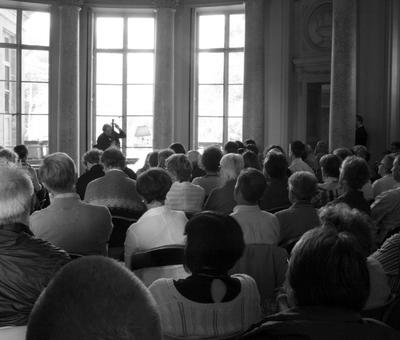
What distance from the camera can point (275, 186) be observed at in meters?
5.37

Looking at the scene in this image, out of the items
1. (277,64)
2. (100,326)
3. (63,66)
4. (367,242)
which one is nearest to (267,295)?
(367,242)

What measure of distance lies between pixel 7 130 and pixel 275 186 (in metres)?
10.6

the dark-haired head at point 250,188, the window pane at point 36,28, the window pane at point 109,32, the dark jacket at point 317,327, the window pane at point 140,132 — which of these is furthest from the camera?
the window pane at point 140,132

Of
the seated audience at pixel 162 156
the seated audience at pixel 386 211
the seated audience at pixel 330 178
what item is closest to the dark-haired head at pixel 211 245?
the seated audience at pixel 386 211

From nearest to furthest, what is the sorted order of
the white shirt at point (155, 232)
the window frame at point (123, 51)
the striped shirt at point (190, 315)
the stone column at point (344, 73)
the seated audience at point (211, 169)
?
the striped shirt at point (190, 315) → the white shirt at point (155, 232) → the seated audience at point (211, 169) → the stone column at point (344, 73) → the window frame at point (123, 51)

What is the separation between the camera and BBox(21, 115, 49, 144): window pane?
48.7 feet

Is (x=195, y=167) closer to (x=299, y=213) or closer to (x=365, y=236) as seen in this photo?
(x=299, y=213)

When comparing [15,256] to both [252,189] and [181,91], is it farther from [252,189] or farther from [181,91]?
[181,91]

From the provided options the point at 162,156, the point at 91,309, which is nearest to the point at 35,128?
the point at 162,156

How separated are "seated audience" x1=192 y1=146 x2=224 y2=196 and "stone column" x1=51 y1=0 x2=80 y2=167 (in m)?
7.95

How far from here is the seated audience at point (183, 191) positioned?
525 cm

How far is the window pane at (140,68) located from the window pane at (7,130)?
9.07 feet

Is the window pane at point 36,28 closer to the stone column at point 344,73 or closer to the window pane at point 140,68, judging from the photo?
the window pane at point 140,68

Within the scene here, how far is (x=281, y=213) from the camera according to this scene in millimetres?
4223
